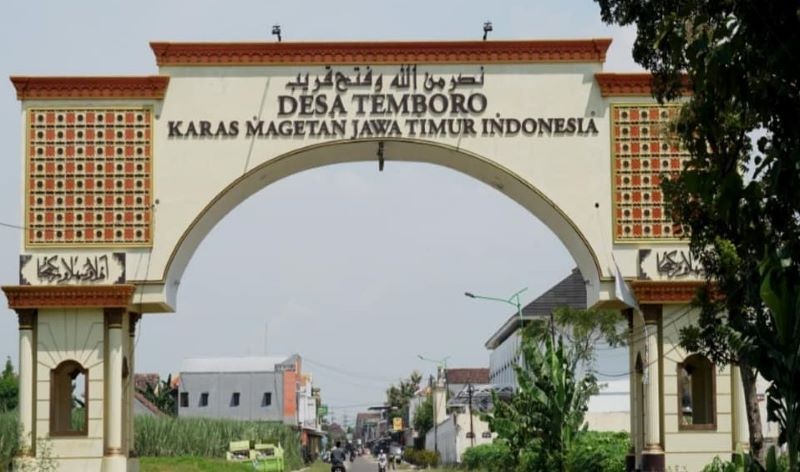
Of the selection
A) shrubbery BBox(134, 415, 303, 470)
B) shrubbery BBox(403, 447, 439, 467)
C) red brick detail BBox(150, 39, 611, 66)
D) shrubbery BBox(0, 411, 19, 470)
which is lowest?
shrubbery BBox(403, 447, 439, 467)

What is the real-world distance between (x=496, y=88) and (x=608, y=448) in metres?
8.24

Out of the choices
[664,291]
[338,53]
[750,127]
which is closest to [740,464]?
[664,291]

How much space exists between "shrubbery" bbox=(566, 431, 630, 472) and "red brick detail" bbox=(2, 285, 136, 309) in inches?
371

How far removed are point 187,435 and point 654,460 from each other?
96.2 ft

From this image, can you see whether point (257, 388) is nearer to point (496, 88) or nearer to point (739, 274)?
point (496, 88)

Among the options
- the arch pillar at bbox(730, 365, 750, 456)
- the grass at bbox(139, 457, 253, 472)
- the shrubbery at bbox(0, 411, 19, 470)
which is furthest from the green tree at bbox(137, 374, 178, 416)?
the arch pillar at bbox(730, 365, 750, 456)

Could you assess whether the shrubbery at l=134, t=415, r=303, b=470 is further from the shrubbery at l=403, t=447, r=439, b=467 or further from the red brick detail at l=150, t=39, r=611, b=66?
the red brick detail at l=150, t=39, r=611, b=66

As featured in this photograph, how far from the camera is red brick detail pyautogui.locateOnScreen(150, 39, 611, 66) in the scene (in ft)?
81.0

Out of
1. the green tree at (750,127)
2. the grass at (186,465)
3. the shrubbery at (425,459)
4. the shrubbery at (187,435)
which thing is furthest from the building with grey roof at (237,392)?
the green tree at (750,127)

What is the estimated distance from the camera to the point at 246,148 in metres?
24.7

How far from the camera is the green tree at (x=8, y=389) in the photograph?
252 feet

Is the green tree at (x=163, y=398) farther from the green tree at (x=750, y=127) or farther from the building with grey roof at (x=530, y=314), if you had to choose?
the green tree at (x=750, y=127)

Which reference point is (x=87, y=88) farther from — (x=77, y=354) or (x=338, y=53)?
(x=77, y=354)

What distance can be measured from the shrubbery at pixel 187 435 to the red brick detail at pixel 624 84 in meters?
25.5
